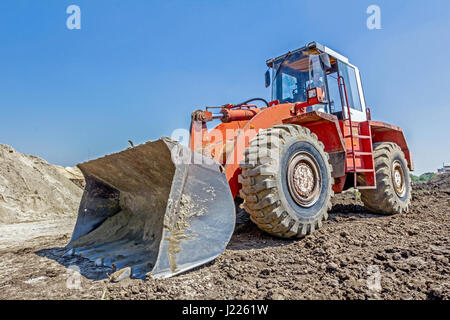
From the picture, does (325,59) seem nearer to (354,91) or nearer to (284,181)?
(354,91)

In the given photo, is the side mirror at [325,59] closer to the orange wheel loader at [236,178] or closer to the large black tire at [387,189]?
the orange wheel loader at [236,178]

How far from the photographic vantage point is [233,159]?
3.70 meters

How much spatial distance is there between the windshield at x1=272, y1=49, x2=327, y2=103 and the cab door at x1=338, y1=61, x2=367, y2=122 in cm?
81

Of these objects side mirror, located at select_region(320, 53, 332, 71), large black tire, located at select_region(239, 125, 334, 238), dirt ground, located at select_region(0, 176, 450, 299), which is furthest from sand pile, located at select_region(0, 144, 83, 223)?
side mirror, located at select_region(320, 53, 332, 71)

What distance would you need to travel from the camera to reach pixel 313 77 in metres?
5.45

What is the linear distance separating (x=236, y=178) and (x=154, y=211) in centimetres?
105

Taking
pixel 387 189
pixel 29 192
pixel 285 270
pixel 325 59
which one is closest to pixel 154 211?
pixel 285 270

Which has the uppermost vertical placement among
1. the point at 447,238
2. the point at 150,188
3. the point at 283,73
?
the point at 283,73

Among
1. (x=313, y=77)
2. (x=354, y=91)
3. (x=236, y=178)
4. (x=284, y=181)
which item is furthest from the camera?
(x=354, y=91)

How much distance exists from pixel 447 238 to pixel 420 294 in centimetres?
190

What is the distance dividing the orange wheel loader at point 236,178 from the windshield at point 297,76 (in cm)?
2

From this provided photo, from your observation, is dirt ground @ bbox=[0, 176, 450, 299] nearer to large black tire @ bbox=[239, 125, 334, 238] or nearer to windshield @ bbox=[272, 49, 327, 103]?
large black tire @ bbox=[239, 125, 334, 238]
